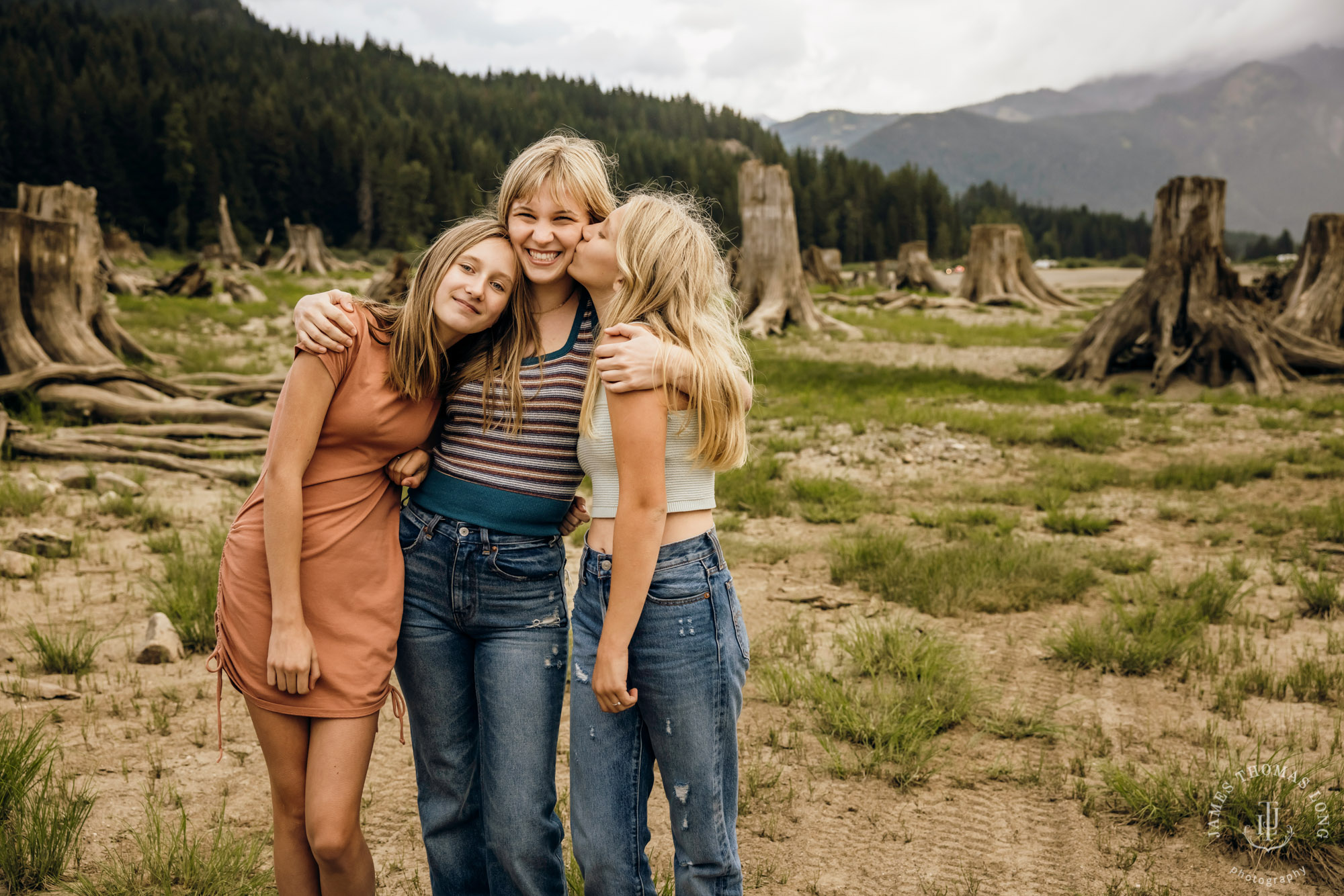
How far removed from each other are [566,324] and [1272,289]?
61.9 ft

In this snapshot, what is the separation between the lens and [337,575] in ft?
6.59

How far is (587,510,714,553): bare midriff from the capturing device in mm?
1930

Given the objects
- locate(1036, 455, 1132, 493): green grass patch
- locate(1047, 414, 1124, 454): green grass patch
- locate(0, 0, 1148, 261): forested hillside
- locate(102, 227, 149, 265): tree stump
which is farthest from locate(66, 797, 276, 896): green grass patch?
locate(0, 0, 1148, 261): forested hillside

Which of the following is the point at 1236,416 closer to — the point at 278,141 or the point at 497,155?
the point at 278,141

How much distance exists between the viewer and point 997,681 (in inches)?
152

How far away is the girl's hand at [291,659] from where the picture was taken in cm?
192

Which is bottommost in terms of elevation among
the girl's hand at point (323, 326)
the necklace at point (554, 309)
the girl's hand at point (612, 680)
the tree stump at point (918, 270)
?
the girl's hand at point (612, 680)

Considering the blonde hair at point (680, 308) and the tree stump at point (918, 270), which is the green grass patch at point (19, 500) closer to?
the blonde hair at point (680, 308)

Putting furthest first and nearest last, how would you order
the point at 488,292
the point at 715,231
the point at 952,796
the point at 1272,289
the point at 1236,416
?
the point at 1272,289
the point at 1236,416
the point at 952,796
the point at 715,231
the point at 488,292

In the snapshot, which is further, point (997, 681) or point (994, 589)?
point (994, 589)

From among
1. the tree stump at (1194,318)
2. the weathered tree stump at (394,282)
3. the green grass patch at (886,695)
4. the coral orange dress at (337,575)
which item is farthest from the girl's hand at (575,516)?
the weathered tree stump at (394,282)

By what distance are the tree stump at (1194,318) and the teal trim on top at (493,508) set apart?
10.3 meters

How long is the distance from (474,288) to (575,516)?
2.13ft

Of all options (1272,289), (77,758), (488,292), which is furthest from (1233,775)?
(1272,289)
